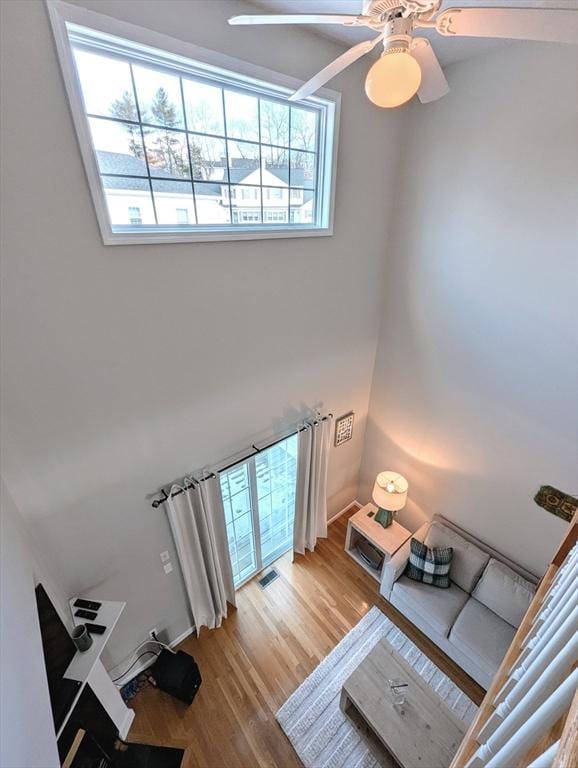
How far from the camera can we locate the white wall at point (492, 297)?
2381 mm

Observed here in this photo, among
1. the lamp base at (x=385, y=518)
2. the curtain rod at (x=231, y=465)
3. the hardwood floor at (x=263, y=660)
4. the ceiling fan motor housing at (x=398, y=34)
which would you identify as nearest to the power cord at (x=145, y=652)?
the hardwood floor at (x=263, y=660)

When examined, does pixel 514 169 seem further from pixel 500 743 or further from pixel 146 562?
pixel 146 562

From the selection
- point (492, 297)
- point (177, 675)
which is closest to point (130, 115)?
point (492, 297)

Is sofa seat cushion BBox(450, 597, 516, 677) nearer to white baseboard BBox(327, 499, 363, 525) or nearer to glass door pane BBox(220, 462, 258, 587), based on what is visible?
white baseboard BBox(327, 499, 363, 525)

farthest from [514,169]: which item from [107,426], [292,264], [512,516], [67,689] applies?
[67,689]

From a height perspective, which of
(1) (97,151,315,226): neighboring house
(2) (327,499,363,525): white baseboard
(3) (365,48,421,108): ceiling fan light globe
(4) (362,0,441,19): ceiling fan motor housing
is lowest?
(2) (327,499,363,525): white baseboard

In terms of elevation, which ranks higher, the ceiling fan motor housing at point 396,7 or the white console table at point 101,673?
the ceiling fan motor housing at point 396,7

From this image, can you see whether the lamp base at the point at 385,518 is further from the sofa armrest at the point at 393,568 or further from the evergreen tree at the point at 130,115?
the evergreen tree at the point at 130,115

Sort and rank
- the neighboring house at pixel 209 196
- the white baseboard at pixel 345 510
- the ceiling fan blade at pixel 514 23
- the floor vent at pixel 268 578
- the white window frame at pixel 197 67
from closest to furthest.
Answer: the ceiling fan blade at pixel 514 23 < the white window frame at pixel 197 67 < the neighboring house at pixel 209 196 < the floor vent at pixel 268 578 < the white baseboard at pixel 345 510

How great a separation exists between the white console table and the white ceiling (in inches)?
155

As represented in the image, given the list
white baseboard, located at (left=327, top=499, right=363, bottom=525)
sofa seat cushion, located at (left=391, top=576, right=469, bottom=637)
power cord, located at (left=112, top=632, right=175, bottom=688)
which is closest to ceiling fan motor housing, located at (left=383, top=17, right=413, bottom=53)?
sofa seat cushion, located at (left=391, top=576, right=469, bottom=637)

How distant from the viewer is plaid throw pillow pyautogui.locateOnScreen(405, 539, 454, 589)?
11.2 feet

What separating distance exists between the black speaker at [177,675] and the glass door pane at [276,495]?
120 cm

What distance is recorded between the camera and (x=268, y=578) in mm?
3857
